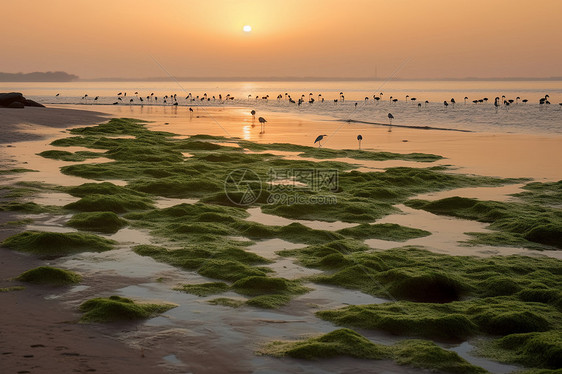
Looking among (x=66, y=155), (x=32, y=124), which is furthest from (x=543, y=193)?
(x=32, y=124)

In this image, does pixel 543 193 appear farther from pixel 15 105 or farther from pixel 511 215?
pixel 15 105

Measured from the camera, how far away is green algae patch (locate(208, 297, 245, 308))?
435 inches

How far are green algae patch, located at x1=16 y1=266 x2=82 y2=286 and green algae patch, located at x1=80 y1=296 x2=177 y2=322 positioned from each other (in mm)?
1597

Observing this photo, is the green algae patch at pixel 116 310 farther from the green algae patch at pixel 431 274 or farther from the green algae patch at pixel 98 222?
the green algae patch at pixel 98 222

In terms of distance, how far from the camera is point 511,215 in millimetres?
19672

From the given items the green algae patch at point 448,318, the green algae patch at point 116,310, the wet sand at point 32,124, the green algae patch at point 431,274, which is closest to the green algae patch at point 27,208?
the green algae patch at point 431,274

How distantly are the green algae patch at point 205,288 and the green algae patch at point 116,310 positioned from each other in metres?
1.07

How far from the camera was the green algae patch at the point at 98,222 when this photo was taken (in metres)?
16.8

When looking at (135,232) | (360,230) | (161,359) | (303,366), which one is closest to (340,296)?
(303,366)

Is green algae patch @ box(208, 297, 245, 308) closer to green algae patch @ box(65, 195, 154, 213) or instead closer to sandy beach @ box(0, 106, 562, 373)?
sandy beach @ box(0, 106, 562, 373)

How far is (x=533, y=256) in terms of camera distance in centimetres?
1541

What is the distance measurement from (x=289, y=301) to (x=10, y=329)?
4860 mm

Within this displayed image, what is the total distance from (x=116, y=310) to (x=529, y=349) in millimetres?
6770
